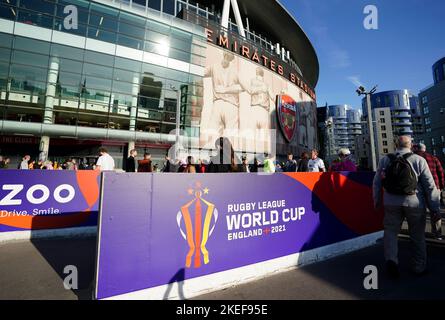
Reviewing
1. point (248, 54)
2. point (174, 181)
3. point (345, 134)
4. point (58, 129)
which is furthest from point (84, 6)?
point (345, 134)

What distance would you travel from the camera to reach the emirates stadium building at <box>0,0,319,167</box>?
1644cm

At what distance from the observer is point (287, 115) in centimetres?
3319

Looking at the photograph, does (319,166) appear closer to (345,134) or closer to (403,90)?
(403,90)

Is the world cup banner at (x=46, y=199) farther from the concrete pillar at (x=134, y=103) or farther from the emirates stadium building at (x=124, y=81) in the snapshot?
the concrete pillar at (x=134, y=103)

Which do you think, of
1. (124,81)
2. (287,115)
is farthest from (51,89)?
(287,115)

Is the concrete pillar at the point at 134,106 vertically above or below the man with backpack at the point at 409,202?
above

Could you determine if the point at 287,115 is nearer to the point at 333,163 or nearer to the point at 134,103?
the point at 134,103

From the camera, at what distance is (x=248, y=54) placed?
90.6 feet

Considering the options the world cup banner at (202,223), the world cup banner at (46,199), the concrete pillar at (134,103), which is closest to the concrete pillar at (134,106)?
the concrete pillar at (134,103)

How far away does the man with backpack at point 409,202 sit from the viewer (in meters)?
3.35

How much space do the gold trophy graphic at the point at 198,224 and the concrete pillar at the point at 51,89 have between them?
19440 millimetres

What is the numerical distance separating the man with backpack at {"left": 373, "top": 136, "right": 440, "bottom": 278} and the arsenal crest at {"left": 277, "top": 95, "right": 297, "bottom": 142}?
94.3ft

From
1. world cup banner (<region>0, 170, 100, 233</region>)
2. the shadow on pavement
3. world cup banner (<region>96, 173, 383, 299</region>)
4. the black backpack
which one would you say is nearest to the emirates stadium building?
world cup banner (<region>0, 170, 100, 233</region>)

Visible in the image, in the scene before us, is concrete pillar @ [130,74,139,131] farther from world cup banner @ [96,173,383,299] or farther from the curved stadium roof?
the curved stadium roof
